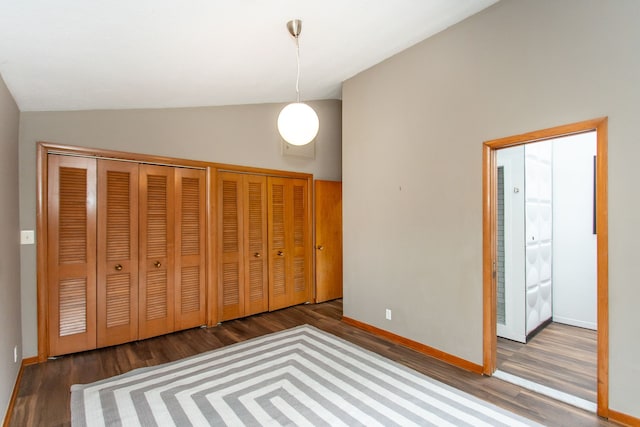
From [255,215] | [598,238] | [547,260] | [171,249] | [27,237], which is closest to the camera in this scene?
[598,238]

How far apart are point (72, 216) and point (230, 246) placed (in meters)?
1.65

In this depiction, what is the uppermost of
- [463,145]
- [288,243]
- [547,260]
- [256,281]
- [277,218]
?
[463,145]

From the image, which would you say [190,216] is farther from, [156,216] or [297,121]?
[297,121]

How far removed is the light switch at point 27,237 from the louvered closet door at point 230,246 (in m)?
1.73

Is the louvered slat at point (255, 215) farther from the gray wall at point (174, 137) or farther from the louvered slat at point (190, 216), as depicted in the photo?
the louvered slat at point (190, 216)

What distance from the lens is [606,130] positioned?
80.0 inches

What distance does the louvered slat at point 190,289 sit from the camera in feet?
11.9

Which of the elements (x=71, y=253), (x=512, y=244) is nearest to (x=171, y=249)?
(x=71, y=253)

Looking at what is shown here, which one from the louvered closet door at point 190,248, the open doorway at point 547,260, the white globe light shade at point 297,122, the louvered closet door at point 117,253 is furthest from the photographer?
A: the louvered closet door at point 190,248

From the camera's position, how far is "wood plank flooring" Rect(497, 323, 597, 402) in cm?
246

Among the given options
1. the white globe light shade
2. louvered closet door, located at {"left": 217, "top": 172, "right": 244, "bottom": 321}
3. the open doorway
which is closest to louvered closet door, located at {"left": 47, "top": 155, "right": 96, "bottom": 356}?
louvered closet door, located at {"left": 217, "top": 172, "right": 244, "bottom": 321}

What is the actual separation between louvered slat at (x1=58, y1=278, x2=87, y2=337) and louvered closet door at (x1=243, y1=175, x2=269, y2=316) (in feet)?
5.68

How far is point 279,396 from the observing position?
2.31 meters

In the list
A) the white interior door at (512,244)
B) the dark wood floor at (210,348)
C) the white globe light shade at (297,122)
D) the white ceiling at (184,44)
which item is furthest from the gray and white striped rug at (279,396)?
the white ceiling at (184,44)
